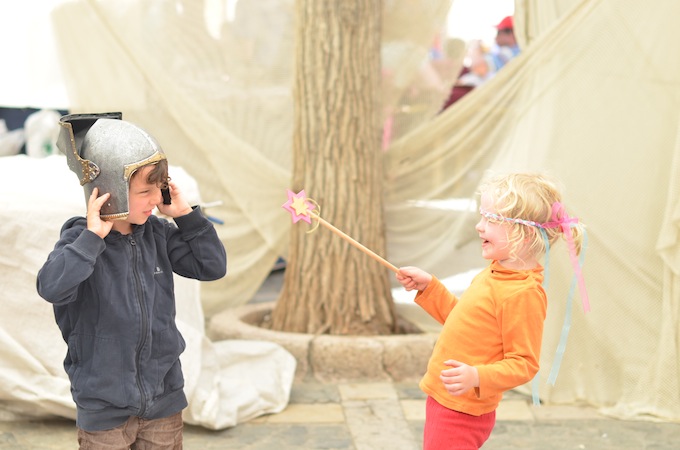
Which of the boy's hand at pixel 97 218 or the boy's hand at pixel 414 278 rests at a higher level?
the boy's hand at pixel 97 218

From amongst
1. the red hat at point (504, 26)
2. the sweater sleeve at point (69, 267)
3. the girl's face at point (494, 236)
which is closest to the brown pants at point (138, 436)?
the sweater sleeve at point (69, 267)

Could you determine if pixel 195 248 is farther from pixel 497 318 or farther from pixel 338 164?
pixel 338 164

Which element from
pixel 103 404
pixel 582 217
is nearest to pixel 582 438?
pixel 582 217

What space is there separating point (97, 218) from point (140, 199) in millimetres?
120

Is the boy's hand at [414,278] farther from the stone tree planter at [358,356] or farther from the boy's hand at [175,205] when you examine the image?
the stone tree planter at [358,356]

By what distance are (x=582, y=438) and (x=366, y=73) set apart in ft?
6.44

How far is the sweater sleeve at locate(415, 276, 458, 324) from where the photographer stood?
2572 millimetres

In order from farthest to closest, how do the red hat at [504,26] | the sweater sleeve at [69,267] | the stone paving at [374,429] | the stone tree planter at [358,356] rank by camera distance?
the red hat at [504,26] → the stone tree planter at [358,356] → the stone paving at [374,429] → the sweater sleeve at [69,267]

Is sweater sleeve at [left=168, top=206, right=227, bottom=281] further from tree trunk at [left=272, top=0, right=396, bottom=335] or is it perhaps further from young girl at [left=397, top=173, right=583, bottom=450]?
tree trunk at [left=272, top=0, right=396, bottom=335]

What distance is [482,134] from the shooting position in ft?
15.0

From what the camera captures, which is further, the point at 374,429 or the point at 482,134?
the point at 482,134

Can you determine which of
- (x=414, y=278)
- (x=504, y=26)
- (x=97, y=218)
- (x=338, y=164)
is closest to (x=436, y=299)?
(x=414, y=278)

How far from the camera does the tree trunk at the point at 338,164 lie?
4.51 m

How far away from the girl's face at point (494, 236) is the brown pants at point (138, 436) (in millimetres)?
916
